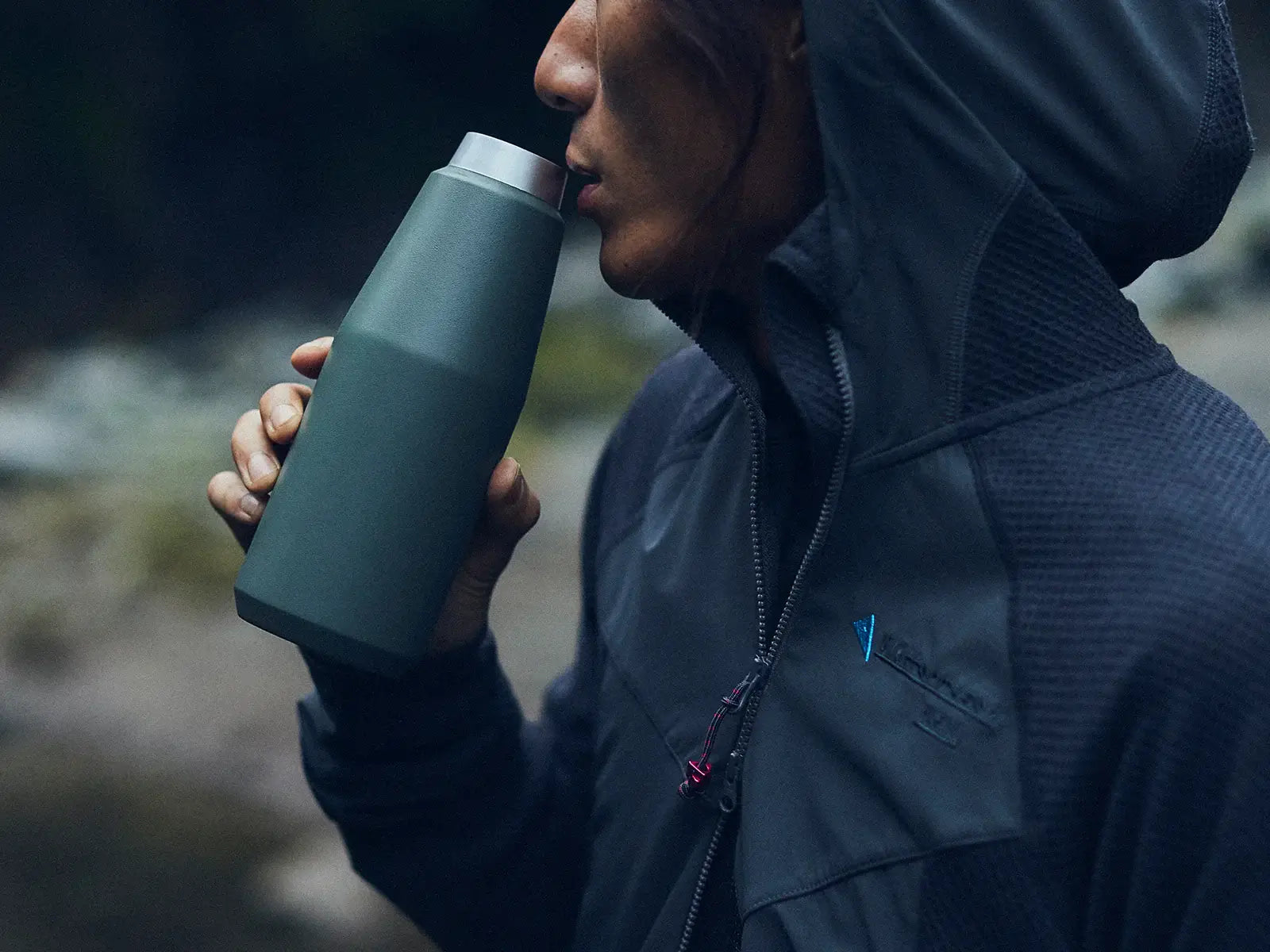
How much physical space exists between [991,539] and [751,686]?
199 millimetres

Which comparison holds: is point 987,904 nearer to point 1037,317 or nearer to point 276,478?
point 1037,317

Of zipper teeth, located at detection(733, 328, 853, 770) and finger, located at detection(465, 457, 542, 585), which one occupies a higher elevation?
finger, located at detection(465, 457, 542, 585)

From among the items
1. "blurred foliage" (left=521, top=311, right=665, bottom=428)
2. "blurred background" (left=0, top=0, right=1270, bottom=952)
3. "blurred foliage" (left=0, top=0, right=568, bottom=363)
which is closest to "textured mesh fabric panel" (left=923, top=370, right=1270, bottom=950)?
"blurred background" (left=0, top=0, right=1270, bottom=952)

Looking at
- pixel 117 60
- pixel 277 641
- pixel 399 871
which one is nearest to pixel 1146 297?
pixel 277 641

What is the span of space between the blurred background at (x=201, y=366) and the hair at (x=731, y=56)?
2.35m

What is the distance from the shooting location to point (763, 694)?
103cm

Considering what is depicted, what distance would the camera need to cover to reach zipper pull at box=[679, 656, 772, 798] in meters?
1.04

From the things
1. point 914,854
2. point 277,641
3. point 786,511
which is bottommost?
point 914,854

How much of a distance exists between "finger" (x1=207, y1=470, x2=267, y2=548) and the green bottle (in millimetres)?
88

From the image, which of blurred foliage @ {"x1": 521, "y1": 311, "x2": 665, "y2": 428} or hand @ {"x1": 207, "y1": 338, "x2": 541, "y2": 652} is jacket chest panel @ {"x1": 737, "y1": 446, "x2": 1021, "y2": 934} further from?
blurred foliage @ {"x1": 521, "y1": 311, "x2": 665, "y2": 428}

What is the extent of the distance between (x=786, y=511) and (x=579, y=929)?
0.41 metres

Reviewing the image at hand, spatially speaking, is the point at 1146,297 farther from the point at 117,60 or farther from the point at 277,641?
the point at 117,60

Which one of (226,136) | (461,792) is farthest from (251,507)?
(226,136)

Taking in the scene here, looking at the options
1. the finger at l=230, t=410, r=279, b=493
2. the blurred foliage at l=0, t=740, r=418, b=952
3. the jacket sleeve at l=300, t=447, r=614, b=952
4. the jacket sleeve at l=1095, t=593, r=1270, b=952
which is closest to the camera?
the jacket sleeve at l=1095, t=593, r=1270, b=952
